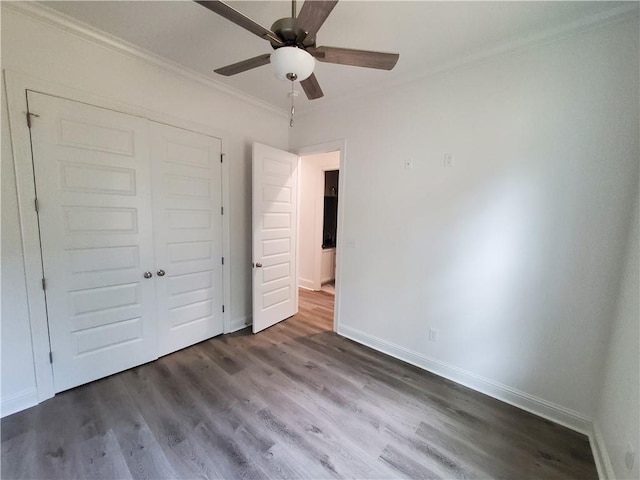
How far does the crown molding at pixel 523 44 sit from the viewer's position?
1.51 m

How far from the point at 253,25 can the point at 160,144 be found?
157cm

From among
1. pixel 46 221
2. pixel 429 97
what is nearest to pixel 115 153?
pixel 46 221

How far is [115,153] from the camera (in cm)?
201

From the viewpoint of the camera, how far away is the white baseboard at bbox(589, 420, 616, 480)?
1.41 meters

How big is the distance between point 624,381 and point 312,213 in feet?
13.0

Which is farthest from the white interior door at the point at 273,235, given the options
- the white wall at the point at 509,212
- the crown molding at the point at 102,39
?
the white wall at the point at 509,212

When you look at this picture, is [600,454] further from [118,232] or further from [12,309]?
[12,309]

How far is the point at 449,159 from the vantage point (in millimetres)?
2162

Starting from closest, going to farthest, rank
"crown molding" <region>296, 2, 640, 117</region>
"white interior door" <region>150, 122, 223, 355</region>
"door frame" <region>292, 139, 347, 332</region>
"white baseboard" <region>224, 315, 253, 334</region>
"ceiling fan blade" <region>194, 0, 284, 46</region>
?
"ceiling fan blade" <region>194, 0, 284, 46</region> < "crown molding" <region>296, 2, 640, 117</region> < "white interior door" <region>150, 122, 223, 355</region> < "door frame" <region>292, 139, 347, 332</region> < "white baseboard" <region>224, 315, 253, 334</region>

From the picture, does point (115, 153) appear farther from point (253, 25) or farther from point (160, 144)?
point (253, 25)

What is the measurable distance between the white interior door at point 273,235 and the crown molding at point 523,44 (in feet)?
3.77

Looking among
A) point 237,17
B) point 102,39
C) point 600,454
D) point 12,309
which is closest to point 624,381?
point 600,454

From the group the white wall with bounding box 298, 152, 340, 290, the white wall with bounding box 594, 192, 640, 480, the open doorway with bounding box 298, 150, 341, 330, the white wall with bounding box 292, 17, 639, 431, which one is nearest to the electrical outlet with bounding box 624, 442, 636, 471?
the white wall with bounding box 594, 192, 640, 480

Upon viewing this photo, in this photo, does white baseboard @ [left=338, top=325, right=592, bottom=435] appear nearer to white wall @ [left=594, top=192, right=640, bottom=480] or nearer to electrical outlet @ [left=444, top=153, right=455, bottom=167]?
white wall @ [left=594, top=192, right=640, bottom=480]
